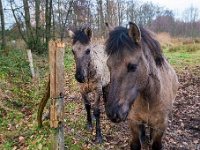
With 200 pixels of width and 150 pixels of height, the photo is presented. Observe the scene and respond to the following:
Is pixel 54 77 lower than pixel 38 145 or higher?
higher

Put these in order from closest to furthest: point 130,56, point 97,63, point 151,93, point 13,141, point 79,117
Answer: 1. point 130,56
2. point 151,93
3. point 13,141
4. point 97,63
5. point 79,117

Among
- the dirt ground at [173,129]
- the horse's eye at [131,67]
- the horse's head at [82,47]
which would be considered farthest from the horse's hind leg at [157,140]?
the horse's head at [82,47]

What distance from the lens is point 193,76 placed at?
28.9ft

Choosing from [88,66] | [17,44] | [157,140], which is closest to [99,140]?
[157,140]

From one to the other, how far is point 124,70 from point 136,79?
7.0 inches

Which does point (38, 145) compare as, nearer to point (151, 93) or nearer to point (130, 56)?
point (151, 93)

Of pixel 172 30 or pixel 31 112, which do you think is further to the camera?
pixel 172 30

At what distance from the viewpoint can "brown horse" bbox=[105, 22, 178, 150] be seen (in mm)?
1970

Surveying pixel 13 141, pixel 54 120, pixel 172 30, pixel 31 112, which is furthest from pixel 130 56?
pixel 172 30

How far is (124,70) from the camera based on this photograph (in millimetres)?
2008

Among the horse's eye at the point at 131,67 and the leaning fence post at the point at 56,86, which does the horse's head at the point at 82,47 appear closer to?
the leaning fence post at the point at 56,86

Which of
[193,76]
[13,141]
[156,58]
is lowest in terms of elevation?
[13,141]

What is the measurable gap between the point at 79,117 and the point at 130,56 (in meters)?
3.54

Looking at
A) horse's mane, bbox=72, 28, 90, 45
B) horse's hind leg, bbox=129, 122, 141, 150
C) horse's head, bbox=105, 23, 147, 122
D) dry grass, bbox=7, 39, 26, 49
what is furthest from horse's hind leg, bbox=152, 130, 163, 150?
dry grass, bbox=7, 39, 26, 49
